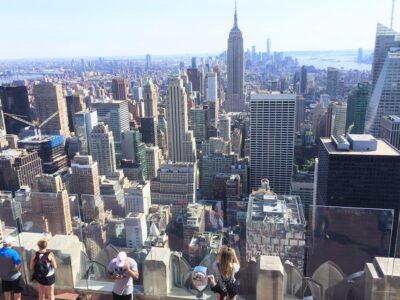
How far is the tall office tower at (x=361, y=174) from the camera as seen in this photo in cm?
1379

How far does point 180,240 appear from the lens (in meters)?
3.38

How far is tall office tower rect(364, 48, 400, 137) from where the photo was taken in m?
24.3

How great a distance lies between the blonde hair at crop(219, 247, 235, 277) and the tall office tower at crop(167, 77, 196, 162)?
1031 inches

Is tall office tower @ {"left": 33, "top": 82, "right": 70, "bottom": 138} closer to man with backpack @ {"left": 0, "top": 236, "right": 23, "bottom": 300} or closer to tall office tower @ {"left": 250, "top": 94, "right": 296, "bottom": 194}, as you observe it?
tall office tower @ {"left": 250, "top": 94, "right": 296, "bottom": 194}

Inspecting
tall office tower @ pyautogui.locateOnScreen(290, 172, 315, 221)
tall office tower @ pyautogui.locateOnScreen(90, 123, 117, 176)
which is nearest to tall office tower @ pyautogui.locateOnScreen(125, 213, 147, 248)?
tall office tower @ pyautogui.locateOnScreen(290, 172, 315, 221)

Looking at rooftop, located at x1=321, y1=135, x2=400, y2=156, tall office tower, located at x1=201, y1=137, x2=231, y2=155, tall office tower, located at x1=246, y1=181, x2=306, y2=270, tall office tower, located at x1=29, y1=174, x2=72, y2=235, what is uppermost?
tall office tower, located at x1=29, y1=174, x2=72, y2=235

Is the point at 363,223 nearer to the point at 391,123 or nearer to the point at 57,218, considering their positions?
the point at 57,218

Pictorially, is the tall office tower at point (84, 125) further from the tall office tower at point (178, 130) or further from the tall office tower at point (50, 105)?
the tall office tower at point (178, 130)

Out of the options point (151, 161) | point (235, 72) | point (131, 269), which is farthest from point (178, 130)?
point (235, 72)

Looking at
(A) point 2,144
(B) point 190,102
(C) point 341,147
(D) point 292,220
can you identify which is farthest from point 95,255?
(B) point 190,102

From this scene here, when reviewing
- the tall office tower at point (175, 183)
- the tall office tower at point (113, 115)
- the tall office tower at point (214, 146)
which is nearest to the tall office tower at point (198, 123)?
the tall office tower at point (214, 146)

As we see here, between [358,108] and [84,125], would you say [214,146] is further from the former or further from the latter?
[358,108]

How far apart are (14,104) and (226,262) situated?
3669cm

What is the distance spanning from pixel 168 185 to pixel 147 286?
17535 mm
